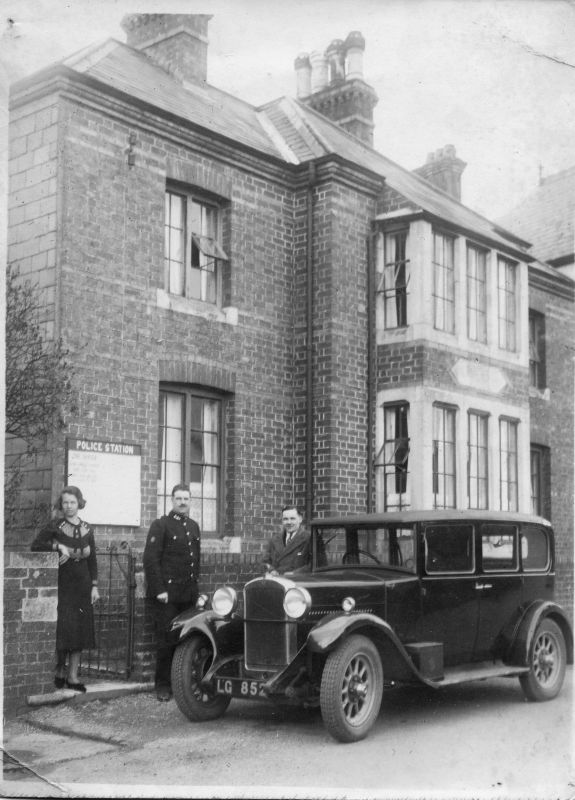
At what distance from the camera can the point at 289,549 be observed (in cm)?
973

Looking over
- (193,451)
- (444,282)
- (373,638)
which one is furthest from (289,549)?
(444,282)

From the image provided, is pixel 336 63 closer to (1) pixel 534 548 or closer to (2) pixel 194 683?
(1) pixel 534 548

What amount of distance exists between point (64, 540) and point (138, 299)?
3.71 meters

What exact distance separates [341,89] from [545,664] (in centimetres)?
1340

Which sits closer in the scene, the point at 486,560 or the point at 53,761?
the point at 53,761

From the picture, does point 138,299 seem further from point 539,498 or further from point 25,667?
point 539,498

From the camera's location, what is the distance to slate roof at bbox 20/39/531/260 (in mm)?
A: 12141

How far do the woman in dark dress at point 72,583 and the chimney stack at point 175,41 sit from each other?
7.69 meters

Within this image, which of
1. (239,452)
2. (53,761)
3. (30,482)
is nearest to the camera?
(53,761)

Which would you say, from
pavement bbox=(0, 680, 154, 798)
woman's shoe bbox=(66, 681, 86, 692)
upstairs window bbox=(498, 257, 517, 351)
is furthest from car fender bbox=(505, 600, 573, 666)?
upstairs window bbox=(498, 257, 517, 351)

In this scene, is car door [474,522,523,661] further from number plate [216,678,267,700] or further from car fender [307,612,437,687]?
number plate [216,678,267,700]

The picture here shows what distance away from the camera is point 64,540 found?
348 inches

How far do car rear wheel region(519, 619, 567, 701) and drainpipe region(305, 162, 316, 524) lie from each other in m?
4.80

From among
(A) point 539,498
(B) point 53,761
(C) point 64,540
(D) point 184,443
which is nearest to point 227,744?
(B) point 53,761
